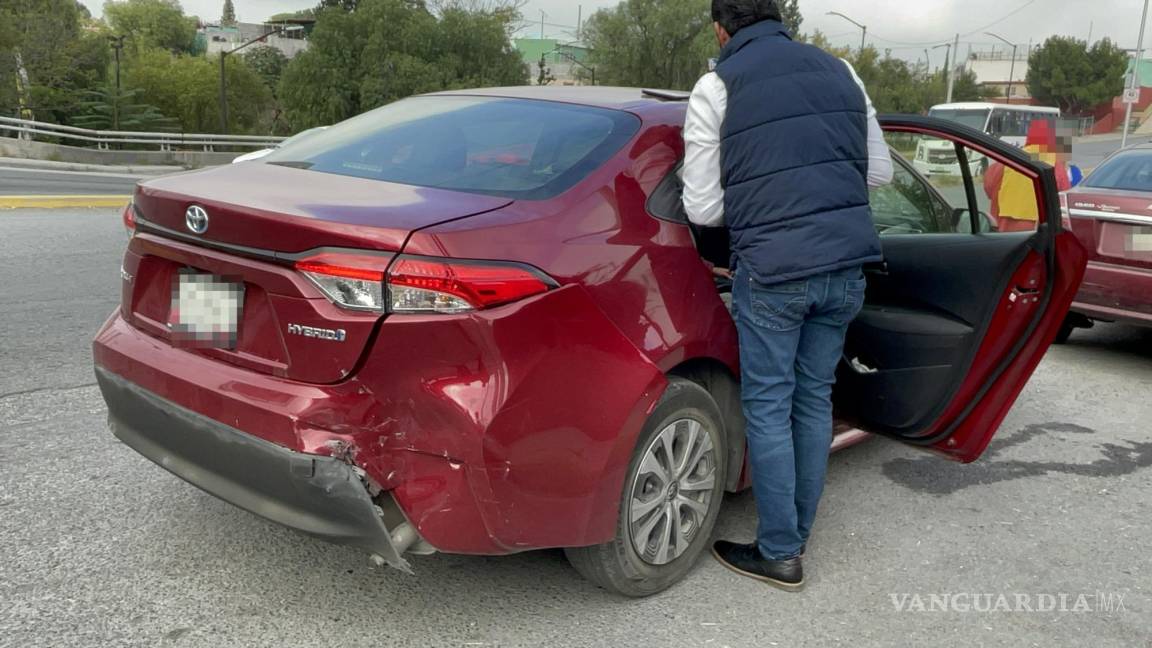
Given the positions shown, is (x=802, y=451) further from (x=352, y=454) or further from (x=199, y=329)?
(x=199, y=329)

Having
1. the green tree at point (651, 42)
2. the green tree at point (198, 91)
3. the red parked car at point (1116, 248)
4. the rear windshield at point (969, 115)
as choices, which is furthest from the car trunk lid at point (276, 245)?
the green tree at point (651, 42)

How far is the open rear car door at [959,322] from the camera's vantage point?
3314mm

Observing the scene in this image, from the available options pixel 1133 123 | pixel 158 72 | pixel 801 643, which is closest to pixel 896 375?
pixel 801 643

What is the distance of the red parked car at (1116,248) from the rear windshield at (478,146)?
162 inches

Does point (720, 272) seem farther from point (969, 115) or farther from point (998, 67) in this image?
point (998, 67)

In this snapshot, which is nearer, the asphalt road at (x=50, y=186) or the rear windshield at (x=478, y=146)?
the rear windshield at (x=478, y=146)

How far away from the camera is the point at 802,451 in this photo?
3.10m

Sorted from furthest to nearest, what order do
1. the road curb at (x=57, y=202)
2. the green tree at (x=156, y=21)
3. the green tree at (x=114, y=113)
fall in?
the green tree at (x=156, y=21)
the green tree at (x=114, y=113)
the road curb at (x=57, y=202)

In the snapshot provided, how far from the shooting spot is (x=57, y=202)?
11.9 meters

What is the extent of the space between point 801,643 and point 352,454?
4.71 feet

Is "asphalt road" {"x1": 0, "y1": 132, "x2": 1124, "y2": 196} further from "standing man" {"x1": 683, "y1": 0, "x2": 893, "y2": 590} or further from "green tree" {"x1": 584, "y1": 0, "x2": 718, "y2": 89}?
"green tree" {"x1": 584, "y1": 0, "x2": 718, "y2": 89}

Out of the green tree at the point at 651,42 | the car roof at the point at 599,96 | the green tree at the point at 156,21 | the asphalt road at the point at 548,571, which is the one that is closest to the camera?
the asphalt road at the point at 548,571

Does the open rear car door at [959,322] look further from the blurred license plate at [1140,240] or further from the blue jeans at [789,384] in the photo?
the blurred license plate at [1140,240]

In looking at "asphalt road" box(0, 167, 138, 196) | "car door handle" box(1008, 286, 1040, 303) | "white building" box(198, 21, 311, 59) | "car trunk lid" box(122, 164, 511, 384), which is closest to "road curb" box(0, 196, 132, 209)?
"asphalt road" box(0, 167, 138, 196)
